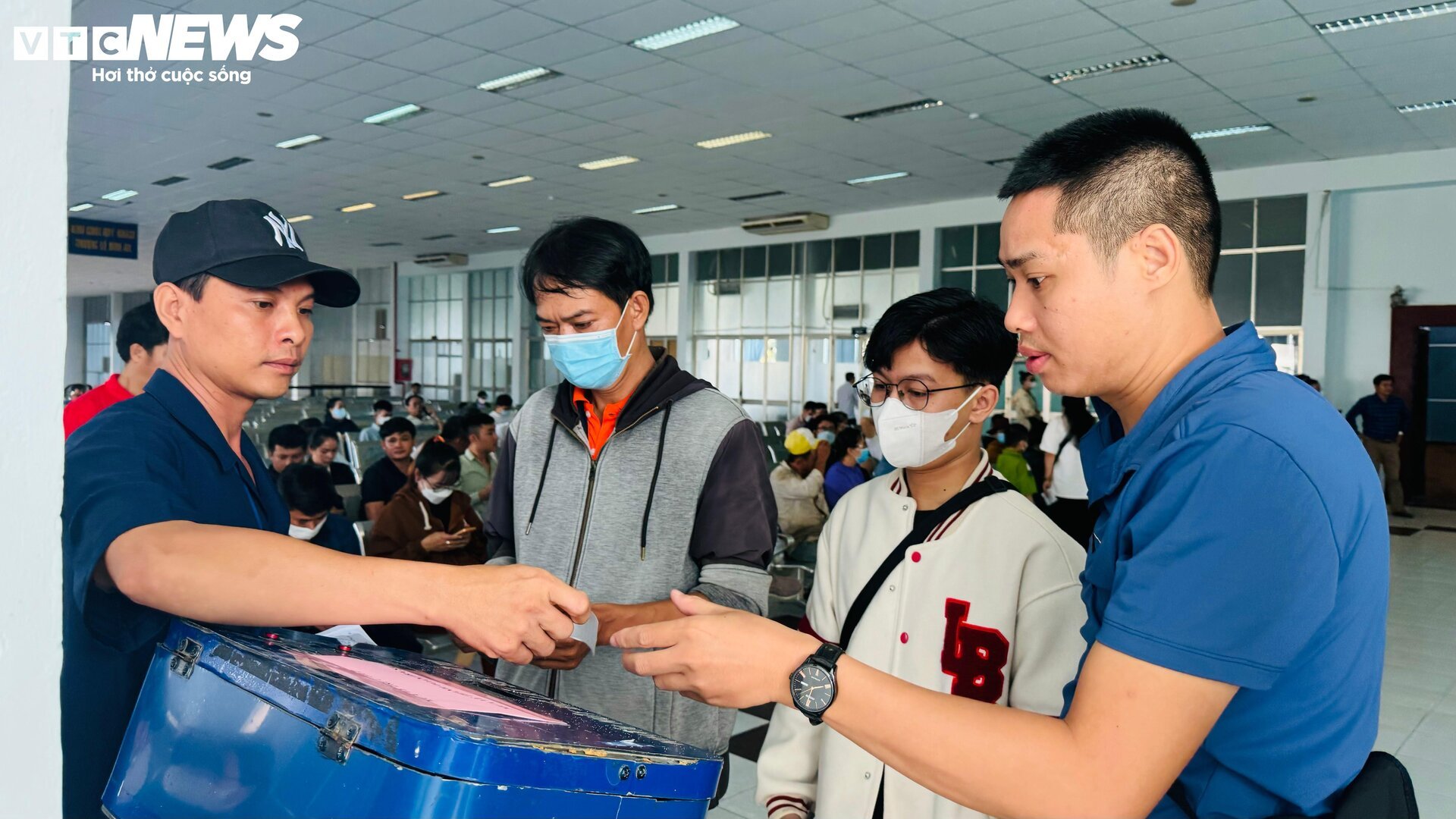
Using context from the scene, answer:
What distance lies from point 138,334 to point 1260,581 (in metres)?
4.19

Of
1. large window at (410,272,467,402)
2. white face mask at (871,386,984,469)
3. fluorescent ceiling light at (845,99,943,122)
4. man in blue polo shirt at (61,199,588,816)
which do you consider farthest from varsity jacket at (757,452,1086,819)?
large window at (410,272,467,402)

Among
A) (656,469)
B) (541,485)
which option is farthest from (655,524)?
(541,485)

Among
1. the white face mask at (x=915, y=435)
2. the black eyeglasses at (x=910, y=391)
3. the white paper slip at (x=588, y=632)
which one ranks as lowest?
the white paper slip at (x=588, y=632)

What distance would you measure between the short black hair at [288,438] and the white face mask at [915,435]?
4913 mm

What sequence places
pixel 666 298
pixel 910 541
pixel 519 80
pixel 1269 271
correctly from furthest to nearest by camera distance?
pixel 666 298
pixel 1269 271
pixel 519 80
pixel 910 541

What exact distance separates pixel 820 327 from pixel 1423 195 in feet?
28.4

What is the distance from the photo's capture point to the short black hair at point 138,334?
3.79 meters

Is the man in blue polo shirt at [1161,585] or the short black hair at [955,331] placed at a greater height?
the short black hair at [955,331]

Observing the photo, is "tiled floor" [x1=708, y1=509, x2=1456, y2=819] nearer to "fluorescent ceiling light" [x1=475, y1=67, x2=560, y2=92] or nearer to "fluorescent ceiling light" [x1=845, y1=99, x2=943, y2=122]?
"fluorescent ceiling light" [x1=845, y1=99, x2=943, y2=122]

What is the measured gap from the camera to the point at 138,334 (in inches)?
150

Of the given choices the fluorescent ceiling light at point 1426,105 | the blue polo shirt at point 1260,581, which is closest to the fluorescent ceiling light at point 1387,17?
the fluorescent ceiling light at point 1426,105

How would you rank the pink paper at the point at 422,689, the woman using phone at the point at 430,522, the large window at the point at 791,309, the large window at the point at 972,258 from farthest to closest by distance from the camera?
the large window at the point at 791,309
the large window at the point at 972,258
the woman using phone at the point at 430,522
the pink paper at the point at 422,689

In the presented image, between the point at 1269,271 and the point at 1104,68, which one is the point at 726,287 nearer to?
the point at 1269,271

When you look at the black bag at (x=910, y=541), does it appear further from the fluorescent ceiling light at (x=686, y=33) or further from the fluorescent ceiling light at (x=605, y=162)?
the fluorescent ceiling light at (x=605, y=162)
